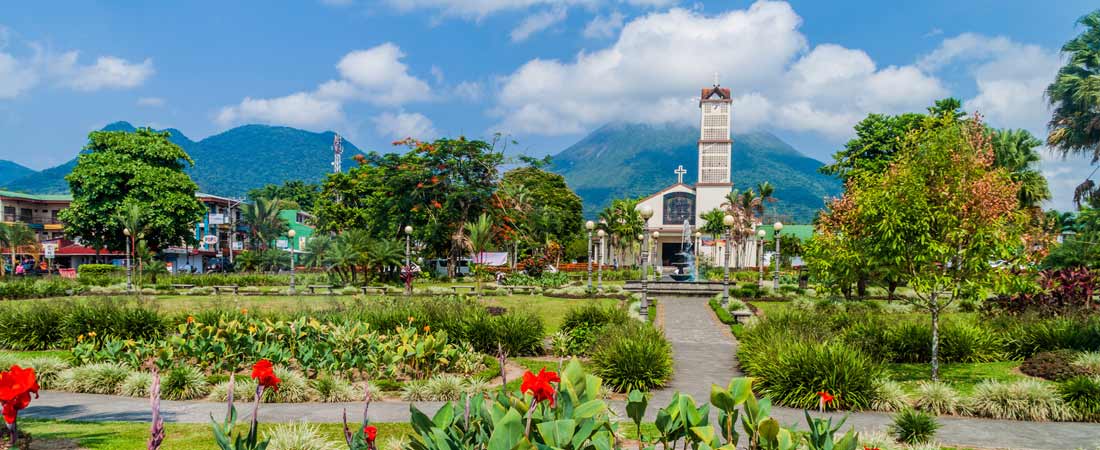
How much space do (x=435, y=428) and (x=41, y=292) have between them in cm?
3297

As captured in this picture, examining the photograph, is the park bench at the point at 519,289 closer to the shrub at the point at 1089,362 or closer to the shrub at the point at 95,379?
the shrub at the point at 95,379

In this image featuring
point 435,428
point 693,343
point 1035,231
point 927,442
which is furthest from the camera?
point 693,343

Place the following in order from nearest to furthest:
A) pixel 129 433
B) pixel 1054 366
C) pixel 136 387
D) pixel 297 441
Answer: pixel 297 441
pixel 129 433
pixel 136 387
pixel 1054 366

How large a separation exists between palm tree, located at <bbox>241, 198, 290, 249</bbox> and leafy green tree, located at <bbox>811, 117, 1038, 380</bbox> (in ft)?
202

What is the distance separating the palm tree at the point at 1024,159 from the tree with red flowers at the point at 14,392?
35.3m

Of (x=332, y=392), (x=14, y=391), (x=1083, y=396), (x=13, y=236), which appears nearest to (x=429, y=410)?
(x=332, y=392)

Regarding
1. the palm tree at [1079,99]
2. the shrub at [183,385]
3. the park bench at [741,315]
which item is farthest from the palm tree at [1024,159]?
the shrub at [183,385]

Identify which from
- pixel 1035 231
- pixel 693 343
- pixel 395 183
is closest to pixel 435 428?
pixel 1035 231

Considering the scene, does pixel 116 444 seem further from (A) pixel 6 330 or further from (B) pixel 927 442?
(A) pixel 6 330

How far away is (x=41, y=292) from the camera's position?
28453 mm

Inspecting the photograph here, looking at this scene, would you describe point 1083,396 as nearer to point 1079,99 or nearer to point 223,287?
point 1079,99

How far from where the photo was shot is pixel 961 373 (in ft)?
37.6

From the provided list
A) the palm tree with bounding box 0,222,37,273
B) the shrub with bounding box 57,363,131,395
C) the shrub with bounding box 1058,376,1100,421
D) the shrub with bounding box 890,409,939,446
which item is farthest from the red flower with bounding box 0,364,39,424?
the palm tree with bounding box 0,222,37,273

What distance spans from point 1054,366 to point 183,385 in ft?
43.4
